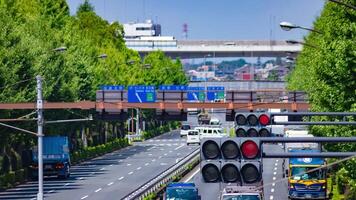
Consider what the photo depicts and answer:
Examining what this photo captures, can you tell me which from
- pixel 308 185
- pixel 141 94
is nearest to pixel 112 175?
pixel 141 94

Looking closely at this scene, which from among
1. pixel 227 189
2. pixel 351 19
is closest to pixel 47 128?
pixel 227 189

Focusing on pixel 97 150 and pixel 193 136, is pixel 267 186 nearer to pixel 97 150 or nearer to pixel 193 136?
pixel 97 150

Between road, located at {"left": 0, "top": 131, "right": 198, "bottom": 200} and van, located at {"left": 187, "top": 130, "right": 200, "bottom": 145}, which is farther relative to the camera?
van, located at {"left": 187, "top": 130, "right": 200, "bottom": 145}

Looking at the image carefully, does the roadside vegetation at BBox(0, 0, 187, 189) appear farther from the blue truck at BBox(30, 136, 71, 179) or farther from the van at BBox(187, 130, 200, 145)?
the van at BBox(187, 130, 200, 145)

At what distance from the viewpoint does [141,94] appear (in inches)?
3669

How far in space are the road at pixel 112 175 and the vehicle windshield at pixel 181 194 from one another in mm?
9889

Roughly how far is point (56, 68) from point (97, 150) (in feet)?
91.0

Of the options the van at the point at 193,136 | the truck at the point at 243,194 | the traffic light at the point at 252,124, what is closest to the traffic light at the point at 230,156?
the traffic light at the point at 252,124

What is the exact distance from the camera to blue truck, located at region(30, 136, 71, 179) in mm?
81812

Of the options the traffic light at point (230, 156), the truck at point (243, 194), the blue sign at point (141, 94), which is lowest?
the truck at point (243, 194)

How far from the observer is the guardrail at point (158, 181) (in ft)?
186

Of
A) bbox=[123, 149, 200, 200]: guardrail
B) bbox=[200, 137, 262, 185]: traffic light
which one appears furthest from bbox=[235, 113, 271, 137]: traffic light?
bbox=[123, 149, 200, 200]: guardrail

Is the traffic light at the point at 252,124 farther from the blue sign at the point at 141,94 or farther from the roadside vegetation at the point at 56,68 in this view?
the blue sign at the point at 141,94

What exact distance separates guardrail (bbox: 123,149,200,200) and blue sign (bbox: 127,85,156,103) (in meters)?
6.30
